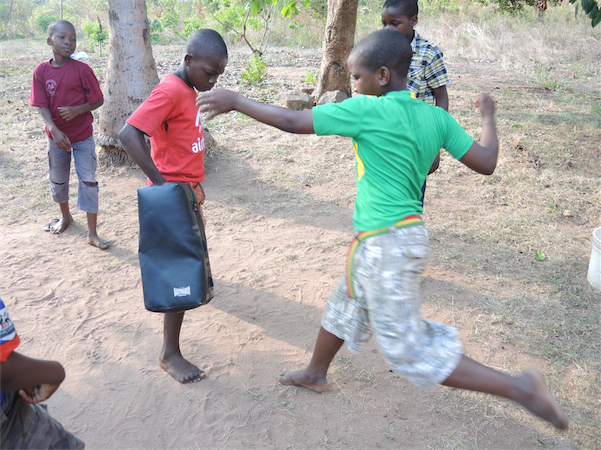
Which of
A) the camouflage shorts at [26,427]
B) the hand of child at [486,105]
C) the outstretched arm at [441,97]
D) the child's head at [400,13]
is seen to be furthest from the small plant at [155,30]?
the camouflage shorts at [26,427]

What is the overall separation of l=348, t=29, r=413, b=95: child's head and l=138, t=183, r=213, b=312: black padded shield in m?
1.01

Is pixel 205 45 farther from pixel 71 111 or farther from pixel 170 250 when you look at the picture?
pixel 71 111

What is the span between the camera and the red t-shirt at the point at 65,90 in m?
3.72

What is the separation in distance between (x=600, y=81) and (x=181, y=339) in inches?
398

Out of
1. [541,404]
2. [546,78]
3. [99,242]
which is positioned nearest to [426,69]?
[541,404]

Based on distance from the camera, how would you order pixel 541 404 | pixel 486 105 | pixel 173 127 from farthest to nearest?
pixel 173 127 < pixel 486 105 < pixel 541 404

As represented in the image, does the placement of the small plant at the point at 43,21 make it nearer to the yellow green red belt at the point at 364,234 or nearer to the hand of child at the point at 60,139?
the hand of child at the point at 60,139

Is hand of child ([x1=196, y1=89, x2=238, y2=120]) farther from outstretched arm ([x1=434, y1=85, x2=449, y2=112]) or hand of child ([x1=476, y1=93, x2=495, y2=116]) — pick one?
outstretched arm ([x1=434, y1=85, x2=449, y2=112])

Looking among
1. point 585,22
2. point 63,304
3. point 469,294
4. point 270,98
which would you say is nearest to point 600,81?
point 585,22

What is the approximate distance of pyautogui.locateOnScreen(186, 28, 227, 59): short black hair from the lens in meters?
2.29

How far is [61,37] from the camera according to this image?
3594mm

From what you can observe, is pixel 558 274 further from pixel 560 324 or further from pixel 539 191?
pixel 539 191

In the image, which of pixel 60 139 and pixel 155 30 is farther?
pixel 155 30

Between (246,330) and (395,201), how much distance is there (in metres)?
1.62
